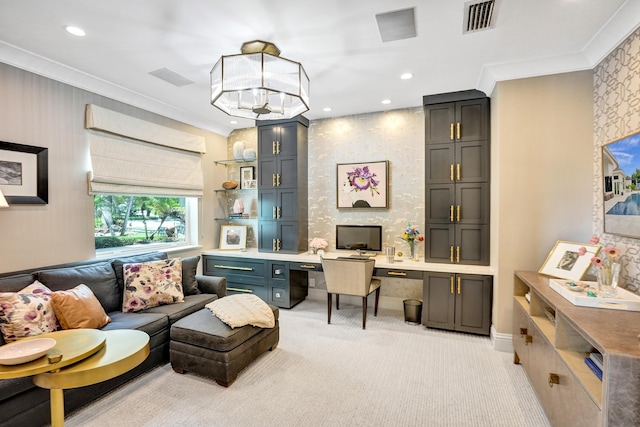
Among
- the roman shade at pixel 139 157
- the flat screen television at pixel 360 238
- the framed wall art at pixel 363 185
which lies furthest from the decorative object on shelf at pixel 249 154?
the flat screen television at pixel 360 238

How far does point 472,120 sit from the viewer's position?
3426 millimetres

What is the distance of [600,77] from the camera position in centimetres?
250

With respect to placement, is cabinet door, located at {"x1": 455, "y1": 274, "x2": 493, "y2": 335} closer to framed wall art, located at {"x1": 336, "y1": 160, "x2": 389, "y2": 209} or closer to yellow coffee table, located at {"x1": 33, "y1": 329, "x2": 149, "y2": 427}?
framed wall art, located at {"x1": 336, "y1": 160, "x2": 389, "y2": 209}

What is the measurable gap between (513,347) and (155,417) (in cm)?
305

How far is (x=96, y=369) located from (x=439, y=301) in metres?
3.13

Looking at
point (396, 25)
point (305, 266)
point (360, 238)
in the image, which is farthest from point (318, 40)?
point (305, 266)

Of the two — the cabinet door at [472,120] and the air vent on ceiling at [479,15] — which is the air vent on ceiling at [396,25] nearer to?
the air vent on ceiling at [479,15]

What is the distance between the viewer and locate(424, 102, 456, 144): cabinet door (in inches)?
139

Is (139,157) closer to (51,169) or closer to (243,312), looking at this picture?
(51,169)

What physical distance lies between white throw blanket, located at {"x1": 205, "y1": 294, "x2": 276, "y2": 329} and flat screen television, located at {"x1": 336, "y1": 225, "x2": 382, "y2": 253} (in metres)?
1.64

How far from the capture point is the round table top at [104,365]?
1513mm

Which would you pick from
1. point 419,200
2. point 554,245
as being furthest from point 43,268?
point 554,245

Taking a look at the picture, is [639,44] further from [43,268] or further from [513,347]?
[43,268]

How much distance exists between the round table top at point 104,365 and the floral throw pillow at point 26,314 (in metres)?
0.58
